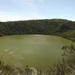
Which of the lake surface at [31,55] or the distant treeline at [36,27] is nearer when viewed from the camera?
the lake surface at [31,55]

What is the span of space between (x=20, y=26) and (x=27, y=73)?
161m

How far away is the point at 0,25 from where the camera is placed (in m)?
173

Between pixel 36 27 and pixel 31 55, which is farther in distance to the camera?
→ pixel 36 27

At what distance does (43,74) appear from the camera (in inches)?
1097

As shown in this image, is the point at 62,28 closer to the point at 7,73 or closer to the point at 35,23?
the point at 35,23

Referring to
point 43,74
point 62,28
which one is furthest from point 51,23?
point 43,74

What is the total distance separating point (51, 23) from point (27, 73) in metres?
178

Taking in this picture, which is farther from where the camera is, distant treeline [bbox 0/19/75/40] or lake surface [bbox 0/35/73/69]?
distant treeline [bbox 0/19/75/40]

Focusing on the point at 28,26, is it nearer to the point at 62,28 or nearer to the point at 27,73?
the point at 62,28

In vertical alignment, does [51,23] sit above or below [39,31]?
above

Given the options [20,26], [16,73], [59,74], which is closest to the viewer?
[59,74]

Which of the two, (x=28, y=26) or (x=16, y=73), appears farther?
(x=28, y=26)

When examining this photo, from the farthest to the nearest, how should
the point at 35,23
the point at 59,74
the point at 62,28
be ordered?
the point at 35,23, the point at 62,28, the point at 59,74

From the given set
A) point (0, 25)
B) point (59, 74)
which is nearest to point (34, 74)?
point (59, 74)
